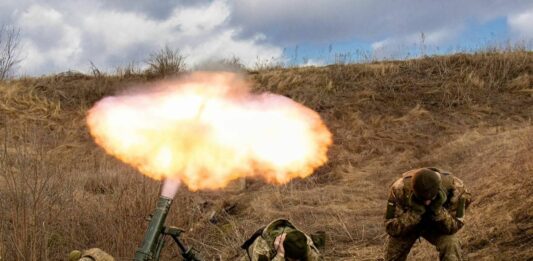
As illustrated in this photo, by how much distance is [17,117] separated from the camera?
1878 centimetres

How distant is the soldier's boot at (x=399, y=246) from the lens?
19.8 ft

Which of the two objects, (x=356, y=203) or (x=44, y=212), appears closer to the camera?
(x=44, y=212)

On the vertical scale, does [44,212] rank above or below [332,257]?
above

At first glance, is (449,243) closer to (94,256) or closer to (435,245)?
(435,245)

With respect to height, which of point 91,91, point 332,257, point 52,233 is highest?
point 91,91

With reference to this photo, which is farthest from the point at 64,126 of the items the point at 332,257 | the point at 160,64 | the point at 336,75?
the point at 332,257

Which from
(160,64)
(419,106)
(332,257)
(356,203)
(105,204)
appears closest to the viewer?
(332,257)

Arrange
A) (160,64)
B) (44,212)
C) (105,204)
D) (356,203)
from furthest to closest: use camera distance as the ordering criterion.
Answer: (160,64) < (356,203) < (105,204) < (44,212)

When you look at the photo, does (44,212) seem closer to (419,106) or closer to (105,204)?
(105,204)

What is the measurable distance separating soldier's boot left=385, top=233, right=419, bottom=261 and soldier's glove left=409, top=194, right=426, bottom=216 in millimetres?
406

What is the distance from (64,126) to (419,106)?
10756mm

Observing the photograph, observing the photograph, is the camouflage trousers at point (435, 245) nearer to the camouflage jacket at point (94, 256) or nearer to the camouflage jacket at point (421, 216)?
the camouflage jacket at point (421, 216)

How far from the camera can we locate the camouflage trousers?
580 centimetres

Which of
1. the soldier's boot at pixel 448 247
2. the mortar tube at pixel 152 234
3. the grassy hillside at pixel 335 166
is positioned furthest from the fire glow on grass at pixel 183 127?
the soldier's boot at pixel 448 247
